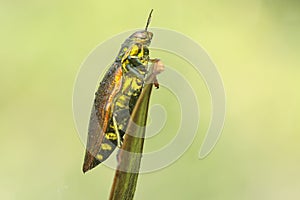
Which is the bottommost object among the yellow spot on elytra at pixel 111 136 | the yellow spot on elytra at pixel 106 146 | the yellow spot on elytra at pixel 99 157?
the yellow spot on elytra at pixel 99 157

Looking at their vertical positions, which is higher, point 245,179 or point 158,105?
point 158,105

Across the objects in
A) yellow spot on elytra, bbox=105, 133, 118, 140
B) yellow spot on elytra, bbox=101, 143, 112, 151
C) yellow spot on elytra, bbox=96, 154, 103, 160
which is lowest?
yellow spot on elytra, bbox=96, 154, 103, 160

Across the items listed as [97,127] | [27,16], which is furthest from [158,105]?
[27,16]

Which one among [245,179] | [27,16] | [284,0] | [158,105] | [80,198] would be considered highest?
[284,0]

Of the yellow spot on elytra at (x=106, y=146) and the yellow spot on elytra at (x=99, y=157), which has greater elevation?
the yellow spot on elytra at (x=106, y=146)

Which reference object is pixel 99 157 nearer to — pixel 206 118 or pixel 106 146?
pixel 106 146

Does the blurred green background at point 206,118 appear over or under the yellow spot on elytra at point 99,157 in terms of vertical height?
over

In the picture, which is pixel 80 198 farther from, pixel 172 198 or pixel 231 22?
pixel 231 22

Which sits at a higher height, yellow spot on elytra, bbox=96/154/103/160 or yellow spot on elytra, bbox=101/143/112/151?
yellow spot on elytra, bbox=101/143/112/151
